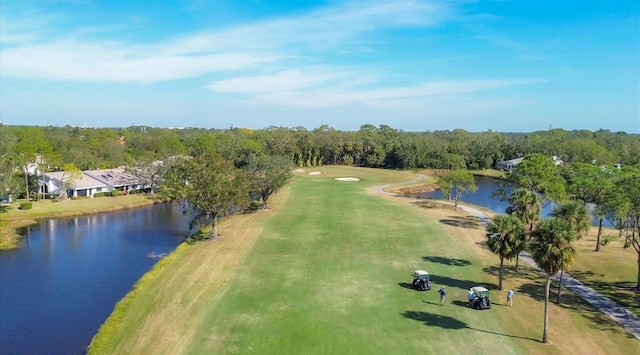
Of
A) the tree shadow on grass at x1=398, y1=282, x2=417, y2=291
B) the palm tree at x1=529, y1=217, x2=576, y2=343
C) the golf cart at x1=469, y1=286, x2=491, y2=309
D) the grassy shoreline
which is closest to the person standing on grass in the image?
the golf cart at x1=469, y1=286, x2=491, y2=309

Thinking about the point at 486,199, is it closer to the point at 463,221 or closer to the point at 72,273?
the point at 463,221

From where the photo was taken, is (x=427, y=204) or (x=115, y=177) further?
(x=115, y=177)

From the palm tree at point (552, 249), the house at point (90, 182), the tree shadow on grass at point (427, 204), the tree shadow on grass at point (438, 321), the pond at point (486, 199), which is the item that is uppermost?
the palm tree at point (552, 249)

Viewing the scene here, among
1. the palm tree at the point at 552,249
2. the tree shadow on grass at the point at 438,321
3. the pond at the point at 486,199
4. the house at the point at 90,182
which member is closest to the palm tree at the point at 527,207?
the palm tree at the point at 552,249

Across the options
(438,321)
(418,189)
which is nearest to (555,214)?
(438,321)

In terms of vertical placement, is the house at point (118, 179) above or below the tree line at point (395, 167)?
below

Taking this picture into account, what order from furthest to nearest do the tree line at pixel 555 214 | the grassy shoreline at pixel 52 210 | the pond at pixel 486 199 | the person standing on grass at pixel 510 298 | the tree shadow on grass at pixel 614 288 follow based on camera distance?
the pond at pixel 486 199
the grassy shoreline at pixel 52 210
the tree shadow on grass at pixel 614 288
the person standing on grass at pixel 510 298
the tree line at pixel 555 214

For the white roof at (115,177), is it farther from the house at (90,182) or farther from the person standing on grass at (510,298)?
the person standing on grass at (510,298)
